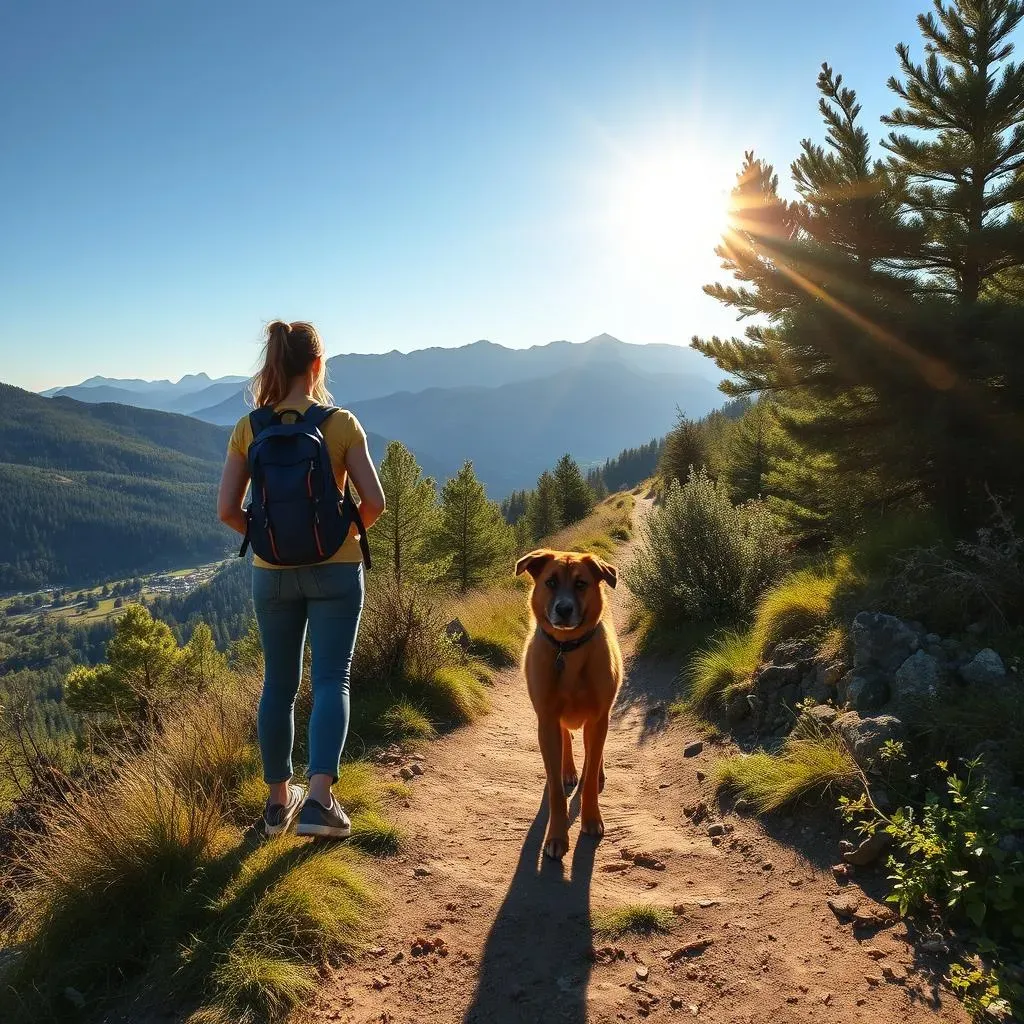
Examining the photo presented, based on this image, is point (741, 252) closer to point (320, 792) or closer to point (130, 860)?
point (320, 792)

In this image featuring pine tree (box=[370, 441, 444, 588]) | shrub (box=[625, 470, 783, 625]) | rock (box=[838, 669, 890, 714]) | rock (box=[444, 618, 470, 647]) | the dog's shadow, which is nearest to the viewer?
the dog's shadow

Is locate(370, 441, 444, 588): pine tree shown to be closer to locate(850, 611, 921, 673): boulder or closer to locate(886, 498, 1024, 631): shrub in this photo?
locate(886, 498, 1024, 631): shrub

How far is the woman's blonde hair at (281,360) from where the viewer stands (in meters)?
3.13

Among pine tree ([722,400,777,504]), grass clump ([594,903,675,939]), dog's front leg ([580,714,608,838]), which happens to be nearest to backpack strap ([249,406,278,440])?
dog's front leg ([580,714,608,838])

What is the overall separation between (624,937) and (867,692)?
2.14 meters

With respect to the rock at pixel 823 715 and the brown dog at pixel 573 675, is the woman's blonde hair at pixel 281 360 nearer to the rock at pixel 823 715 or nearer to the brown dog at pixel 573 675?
the brown dog at pixel 573 675

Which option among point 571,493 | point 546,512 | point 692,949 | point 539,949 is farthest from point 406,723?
point 546,512

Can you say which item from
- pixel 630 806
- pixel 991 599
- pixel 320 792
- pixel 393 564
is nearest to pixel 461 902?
pixel 320 792

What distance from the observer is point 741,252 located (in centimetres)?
688

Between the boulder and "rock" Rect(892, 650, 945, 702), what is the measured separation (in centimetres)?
13

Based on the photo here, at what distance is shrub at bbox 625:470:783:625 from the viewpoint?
7.51 meters

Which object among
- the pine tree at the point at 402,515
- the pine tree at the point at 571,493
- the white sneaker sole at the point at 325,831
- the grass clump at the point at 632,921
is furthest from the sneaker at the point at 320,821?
the pine tree at the point at 571,493

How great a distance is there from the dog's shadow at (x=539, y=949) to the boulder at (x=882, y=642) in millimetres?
2168

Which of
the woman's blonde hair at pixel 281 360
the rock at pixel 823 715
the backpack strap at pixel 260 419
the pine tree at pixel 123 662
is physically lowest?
the pine tree at pixel 123 662
